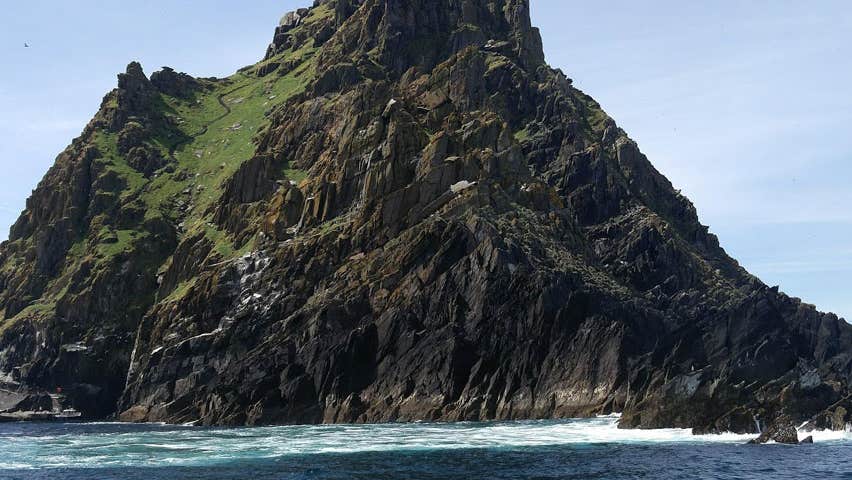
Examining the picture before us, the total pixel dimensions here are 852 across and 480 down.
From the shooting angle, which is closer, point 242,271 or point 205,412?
point 205,412

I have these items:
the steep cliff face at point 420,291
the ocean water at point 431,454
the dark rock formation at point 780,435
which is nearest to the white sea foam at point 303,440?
the ocean water at point 431,454

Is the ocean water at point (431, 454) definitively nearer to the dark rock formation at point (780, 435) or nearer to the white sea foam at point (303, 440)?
the white sea foam at point (303, 440)

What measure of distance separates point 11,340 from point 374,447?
105 meters

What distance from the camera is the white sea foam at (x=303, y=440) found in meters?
88.4

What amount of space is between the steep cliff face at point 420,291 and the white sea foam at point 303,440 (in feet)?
22.6

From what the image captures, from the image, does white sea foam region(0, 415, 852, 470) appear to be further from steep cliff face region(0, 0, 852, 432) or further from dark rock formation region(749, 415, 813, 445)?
steep cliff face region(0, 0, 852, 432)

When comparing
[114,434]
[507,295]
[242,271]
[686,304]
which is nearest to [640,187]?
[686,304]

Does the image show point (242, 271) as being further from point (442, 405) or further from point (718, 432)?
point (718, 432)

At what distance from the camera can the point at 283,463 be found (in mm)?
80750

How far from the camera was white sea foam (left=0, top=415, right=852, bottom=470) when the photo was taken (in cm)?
8838

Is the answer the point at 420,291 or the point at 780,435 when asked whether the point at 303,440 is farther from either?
the point at 780,435

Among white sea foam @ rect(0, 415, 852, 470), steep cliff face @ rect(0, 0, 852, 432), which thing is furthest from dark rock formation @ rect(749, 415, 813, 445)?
steep cliff face @ rect(0, 0, 852, 432)

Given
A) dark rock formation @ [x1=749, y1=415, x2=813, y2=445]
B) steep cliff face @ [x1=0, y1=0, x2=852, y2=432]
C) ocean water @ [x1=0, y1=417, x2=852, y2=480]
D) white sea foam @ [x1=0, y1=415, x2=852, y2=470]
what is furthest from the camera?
steep cliff face @ [x1=0, y1=0, x2=852, y2=432]

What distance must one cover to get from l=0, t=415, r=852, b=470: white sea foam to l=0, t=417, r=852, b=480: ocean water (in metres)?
0.12
